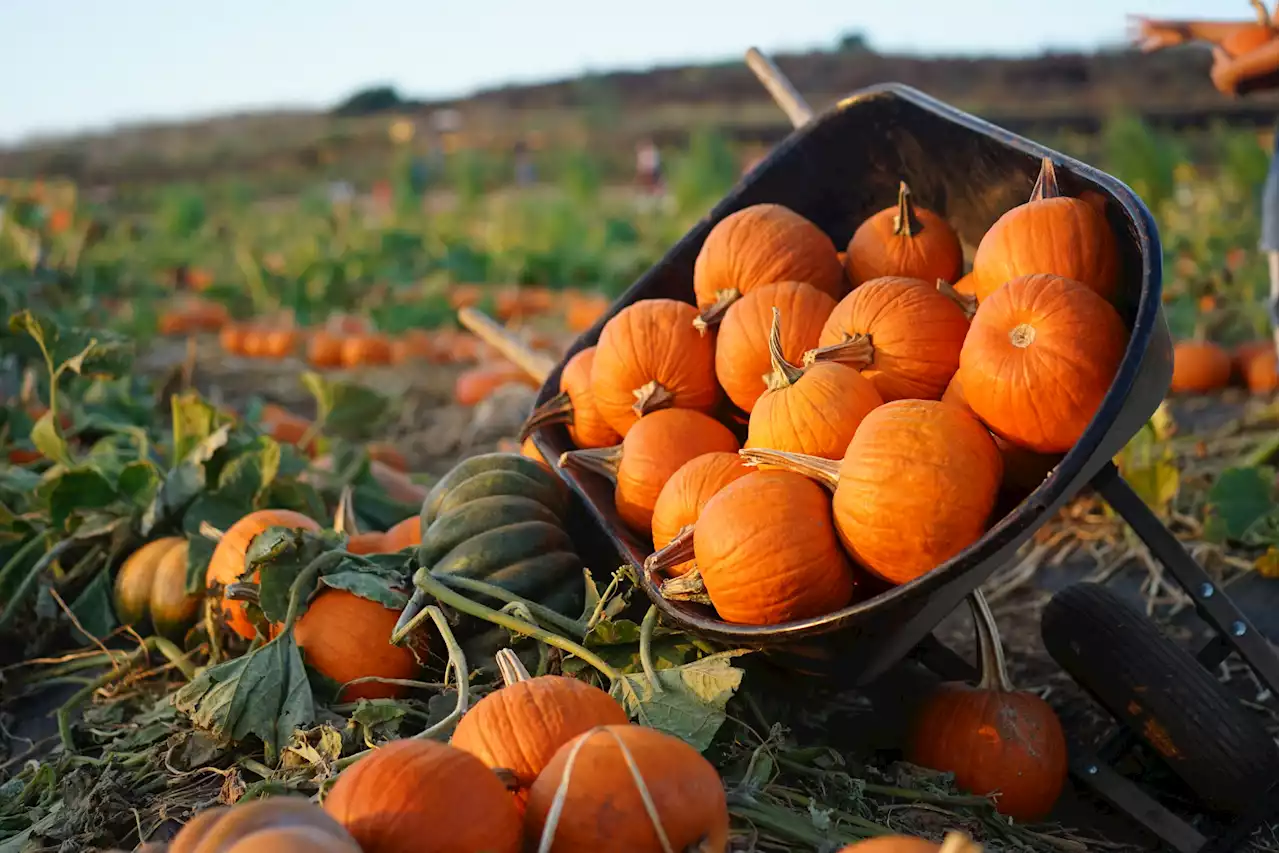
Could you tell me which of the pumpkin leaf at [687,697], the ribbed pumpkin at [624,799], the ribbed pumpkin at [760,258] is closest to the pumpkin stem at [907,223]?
the ribbed pumpkin at [760,258]

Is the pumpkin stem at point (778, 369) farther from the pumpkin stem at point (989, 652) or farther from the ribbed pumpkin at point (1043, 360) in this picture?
the pumpkin stem at point (989, 652)

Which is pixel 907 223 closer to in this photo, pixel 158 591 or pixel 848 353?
pixel 848 353

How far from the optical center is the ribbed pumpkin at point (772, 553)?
80.7 inches

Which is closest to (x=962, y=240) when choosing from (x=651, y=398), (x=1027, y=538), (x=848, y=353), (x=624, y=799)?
(x=848, y=353)

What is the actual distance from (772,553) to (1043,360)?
0.58 m

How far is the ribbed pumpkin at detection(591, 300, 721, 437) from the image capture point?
8.60ft

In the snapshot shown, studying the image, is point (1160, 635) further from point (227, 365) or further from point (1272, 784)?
point (227, 365)

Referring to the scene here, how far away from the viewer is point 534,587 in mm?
2553

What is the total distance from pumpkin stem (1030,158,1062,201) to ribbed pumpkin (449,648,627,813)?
4.36 ft

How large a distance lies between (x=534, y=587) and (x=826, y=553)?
2.51 feet

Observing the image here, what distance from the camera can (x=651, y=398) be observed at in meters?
2.60

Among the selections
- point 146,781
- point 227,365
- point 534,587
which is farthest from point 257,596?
point 227,365

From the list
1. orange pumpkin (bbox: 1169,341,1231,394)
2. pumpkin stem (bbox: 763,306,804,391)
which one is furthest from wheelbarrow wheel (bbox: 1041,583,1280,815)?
orange pumpkin (bbox: 1169,341,1231,394)

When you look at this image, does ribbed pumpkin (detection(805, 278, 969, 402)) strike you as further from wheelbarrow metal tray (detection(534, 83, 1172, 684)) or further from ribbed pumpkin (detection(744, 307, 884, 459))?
wheelbarrow metal tray (detection(534, 83, 1172, 684))
